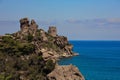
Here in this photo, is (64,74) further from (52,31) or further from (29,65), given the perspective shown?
(52,31)

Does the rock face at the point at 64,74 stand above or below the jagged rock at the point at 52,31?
below

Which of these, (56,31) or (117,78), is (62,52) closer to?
(56,31)

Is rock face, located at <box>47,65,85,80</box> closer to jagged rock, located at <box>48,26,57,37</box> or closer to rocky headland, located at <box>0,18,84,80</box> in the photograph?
rocky headland, located at <box>0,18,84,80</box>

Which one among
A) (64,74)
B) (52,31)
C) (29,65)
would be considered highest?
(52,31)

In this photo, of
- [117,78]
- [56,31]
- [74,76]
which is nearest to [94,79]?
[117,78]

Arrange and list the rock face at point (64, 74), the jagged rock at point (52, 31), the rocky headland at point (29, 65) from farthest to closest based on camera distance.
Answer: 1. the jagged rock at point (52, 31)
2. the rocky headland at point (29, 65)
3. the rock face at point (64, 74)

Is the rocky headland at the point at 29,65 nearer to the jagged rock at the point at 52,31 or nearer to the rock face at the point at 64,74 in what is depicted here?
the rock face at the point at 64,74

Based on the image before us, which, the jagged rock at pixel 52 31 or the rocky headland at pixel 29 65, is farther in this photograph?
the jagged rock at pixel 52 31

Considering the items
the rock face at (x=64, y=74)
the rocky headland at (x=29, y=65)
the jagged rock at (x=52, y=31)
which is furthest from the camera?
the jagged rock at (x=52, y=31)

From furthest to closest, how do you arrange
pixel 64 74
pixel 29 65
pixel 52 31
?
pixel 52 31 < pixel 29 65 < pixel 64 74

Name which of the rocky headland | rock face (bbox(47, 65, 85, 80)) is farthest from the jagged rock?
rock face (bbox(47, 65, 85, 80))

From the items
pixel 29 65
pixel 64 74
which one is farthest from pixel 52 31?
pixel 64 74

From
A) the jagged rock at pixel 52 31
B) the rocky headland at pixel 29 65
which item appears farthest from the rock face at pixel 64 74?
the jagged rock at pixel 52 31

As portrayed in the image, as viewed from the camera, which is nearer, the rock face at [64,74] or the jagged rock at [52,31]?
the rock face at [64,74]
